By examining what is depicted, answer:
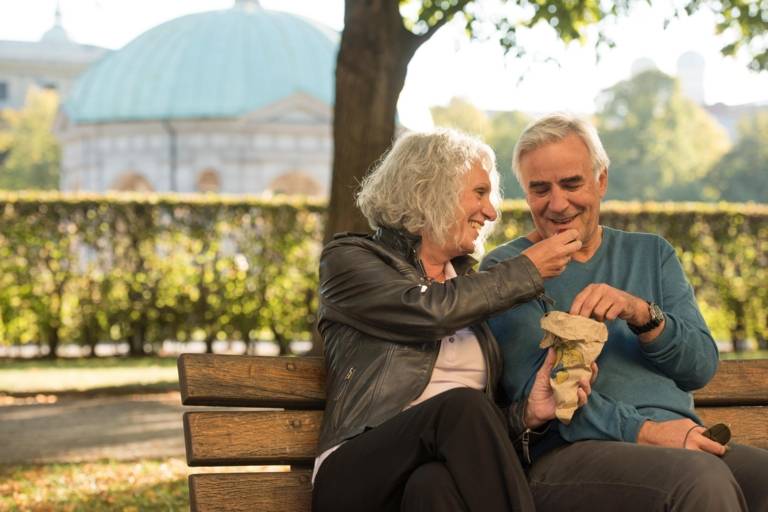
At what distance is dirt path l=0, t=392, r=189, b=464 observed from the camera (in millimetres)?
8836

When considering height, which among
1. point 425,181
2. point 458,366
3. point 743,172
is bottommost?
point 743,172

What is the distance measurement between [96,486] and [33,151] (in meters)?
71.3

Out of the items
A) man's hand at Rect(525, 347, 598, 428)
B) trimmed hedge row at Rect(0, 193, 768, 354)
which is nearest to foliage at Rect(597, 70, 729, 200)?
trimmed hedge row at Rect(0, 193, 768, 354)

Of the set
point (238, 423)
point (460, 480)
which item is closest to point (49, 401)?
point (238, 423)

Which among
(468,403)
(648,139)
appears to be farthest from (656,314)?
(648,139)

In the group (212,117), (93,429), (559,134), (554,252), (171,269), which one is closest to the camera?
(554,252)

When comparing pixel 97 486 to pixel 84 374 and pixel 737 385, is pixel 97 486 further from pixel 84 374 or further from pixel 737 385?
pixel 84 374

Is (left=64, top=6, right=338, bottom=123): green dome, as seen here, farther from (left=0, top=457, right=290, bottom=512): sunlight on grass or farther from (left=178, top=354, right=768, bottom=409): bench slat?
(left=178, top=354, right=768, bottom=409): bench slat

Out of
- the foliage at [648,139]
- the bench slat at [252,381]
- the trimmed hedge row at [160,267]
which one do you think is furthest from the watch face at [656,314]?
the foliage at [648,139]

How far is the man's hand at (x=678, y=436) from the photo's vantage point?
144 inches

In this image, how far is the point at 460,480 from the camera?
10.8 feet

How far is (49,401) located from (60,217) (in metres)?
3.83

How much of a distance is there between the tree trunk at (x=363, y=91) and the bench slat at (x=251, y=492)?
226 inches

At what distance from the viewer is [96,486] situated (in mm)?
7441
